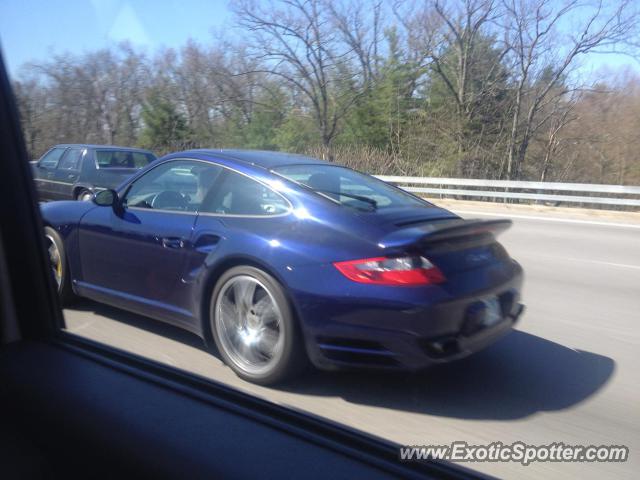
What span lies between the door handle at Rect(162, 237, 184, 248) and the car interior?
916 mm

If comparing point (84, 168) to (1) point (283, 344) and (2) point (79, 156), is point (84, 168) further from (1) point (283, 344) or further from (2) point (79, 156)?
(1) point (283, 344)

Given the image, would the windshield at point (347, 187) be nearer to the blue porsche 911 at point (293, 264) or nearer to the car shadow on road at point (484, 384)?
the blue porsche 911 at point (293, 264)

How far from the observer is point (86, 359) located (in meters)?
3.09

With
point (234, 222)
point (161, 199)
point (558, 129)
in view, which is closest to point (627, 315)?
point (234, 222)

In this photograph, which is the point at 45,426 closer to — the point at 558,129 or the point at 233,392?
the point at 233,392

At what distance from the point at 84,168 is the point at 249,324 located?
875 cm

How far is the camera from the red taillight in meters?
3.15

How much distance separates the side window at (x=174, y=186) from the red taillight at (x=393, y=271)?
153 cm

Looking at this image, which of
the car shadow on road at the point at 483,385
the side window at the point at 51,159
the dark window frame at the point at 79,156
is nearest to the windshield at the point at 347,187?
the car shadow on road at the point at 483,385

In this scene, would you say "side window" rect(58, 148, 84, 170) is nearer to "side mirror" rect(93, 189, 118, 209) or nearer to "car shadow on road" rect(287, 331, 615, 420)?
"side mirror" rect(93, 189, 118, 209)

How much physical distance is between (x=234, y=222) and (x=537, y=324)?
119 inches

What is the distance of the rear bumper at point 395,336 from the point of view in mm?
3104

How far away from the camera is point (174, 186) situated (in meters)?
4.60

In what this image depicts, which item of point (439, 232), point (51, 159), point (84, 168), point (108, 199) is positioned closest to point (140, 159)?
point (84, 168)
